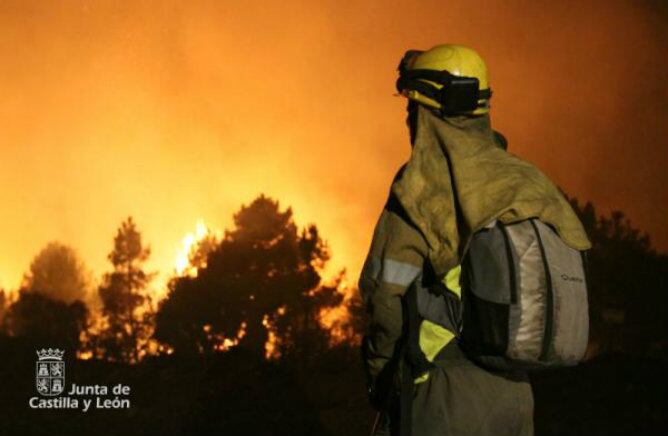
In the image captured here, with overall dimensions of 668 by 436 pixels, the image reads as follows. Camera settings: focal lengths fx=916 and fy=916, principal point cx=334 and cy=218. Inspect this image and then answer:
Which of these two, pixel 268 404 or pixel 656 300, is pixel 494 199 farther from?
pixel 656 300

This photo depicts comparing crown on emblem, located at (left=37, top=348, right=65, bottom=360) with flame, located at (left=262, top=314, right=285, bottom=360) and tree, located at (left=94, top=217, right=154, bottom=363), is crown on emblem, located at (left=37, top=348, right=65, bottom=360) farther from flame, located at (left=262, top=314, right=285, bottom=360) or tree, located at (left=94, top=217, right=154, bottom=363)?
flame, located at (left=262, top=314, right=285, bottom=360)

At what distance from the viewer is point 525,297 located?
2902 mm

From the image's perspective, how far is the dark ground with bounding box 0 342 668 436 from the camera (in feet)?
38.1

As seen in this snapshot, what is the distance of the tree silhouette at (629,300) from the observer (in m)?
23.1

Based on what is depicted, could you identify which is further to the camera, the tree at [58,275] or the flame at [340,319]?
the tree at [58,275]

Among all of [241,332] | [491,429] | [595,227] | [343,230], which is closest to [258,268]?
[241,332]

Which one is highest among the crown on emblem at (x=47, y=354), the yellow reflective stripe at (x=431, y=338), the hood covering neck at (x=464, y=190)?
the crown on emblem at (x=47, y=354)

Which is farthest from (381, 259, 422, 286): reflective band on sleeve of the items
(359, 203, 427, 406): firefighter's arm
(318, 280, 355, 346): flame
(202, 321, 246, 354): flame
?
(318, 280, 355, 346): flame

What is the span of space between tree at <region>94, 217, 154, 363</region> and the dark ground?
42.3 ft

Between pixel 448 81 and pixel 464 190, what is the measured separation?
1.43ft

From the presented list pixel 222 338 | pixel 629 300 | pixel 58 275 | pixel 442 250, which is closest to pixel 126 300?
pixel 58 275

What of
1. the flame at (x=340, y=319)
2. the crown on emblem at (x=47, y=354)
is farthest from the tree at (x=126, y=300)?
the crown on emblem at (x=47, y=354)

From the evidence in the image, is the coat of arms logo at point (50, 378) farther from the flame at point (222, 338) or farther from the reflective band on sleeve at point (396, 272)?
the reflective band on sleeve at point (396, 272)

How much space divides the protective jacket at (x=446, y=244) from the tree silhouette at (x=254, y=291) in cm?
2243
